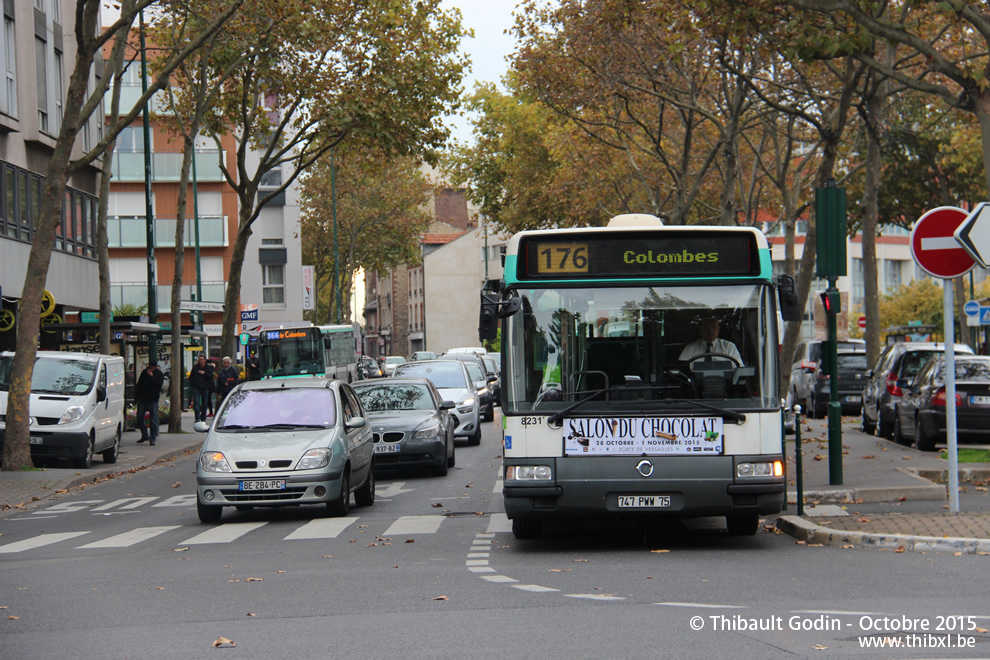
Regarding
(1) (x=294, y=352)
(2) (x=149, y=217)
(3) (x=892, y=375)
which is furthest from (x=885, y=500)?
(1) (x=294, y=352)

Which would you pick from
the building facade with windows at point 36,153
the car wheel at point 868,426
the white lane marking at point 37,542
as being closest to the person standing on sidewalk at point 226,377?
the building facade with windows at point 36,153

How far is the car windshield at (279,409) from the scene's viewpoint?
590 inches

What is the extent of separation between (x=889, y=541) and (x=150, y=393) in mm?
21585

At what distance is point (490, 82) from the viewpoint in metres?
64.2

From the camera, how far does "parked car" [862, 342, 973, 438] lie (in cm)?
2317

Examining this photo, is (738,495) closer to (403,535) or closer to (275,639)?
(403,535)

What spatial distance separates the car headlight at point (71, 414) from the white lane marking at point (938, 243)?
15.9m

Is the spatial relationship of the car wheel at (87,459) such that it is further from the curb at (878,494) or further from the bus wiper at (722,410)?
the bus wiper at (722,410)

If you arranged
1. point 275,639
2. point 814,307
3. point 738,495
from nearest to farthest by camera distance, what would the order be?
point 275,639 < point 738,495 < point 814,307

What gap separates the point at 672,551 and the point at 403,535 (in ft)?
9.64

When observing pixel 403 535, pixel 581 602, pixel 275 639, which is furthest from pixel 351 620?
pixel 403 535

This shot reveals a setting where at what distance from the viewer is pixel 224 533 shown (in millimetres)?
13641

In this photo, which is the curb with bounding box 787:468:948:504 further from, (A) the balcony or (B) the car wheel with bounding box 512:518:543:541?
(A) the balcony

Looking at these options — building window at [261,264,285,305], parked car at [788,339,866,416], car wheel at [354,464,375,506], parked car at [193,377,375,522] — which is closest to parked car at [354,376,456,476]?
car wheel at [354,464,375,506]
